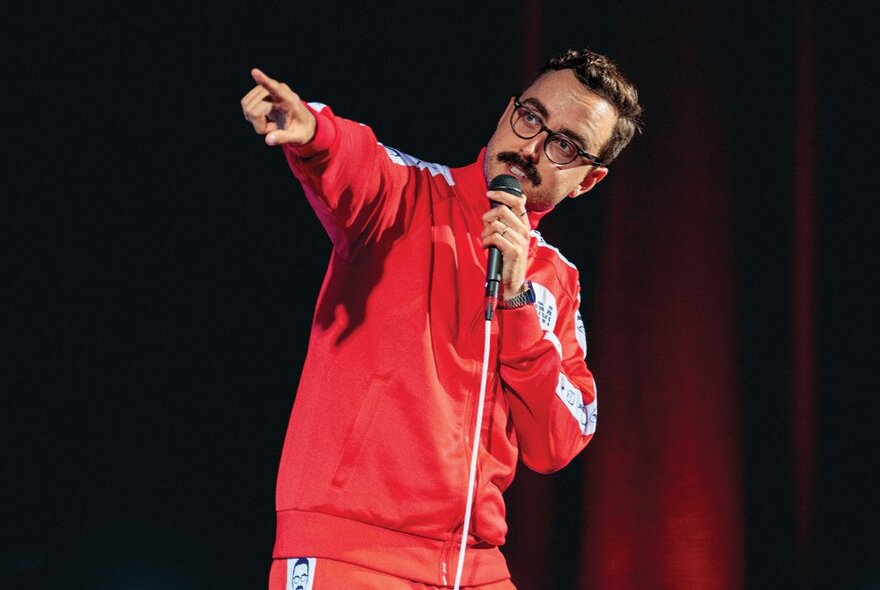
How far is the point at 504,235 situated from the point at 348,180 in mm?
217

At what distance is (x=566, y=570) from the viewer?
2.59 meters

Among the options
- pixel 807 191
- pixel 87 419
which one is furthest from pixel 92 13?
pixel 807 191

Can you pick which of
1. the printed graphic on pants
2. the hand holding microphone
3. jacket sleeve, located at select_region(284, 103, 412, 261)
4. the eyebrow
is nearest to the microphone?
the hand holding microphone

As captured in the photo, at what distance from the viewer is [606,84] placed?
5.50 ft

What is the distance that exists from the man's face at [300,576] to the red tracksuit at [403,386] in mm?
20

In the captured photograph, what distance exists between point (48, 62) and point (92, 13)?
0.55 feet

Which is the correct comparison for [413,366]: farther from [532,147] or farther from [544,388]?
[532,147]

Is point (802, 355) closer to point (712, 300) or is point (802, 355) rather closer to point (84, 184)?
point (712, 300)

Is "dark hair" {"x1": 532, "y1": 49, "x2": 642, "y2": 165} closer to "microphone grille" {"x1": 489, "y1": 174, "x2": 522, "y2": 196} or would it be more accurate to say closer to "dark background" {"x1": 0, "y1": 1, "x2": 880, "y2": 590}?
"microphone grille" {"x1": 489, "y1": 174, "x2": 522, "y2": 196}

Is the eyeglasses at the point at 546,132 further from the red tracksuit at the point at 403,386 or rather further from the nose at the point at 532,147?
the red tracksuit at the point at 403,386

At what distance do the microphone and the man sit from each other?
2cm

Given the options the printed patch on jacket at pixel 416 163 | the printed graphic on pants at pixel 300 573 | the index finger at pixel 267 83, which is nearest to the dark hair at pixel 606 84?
the printed patch on jacket at pixel 416 163

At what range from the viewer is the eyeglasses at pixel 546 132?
1604mm

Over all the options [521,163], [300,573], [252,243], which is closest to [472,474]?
[300,573]
